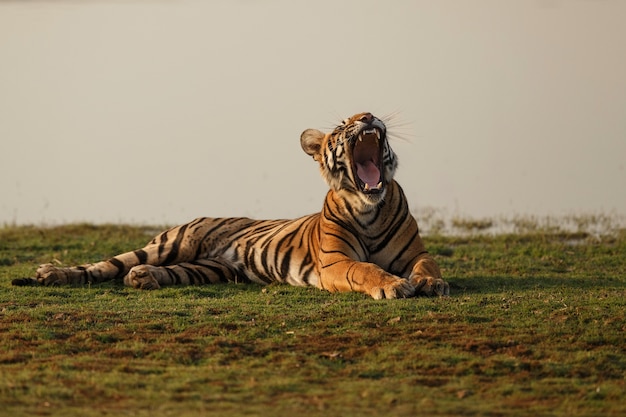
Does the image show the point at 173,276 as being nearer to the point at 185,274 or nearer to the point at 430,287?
the point at 185,274

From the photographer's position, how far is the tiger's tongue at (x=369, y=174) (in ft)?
32.2

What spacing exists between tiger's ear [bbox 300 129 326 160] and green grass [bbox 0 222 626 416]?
1.15 meters

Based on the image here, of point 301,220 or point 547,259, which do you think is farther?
point 547,259

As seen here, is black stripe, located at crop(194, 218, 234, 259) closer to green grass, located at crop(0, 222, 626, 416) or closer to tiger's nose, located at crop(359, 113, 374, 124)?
green grass, located at crop(0, 222, 626, 416)

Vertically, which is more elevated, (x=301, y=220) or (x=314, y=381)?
(x=301, y=220)

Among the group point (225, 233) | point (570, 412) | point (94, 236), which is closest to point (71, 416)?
point (570, 412)

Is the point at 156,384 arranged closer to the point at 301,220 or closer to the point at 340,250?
the point at 340,250

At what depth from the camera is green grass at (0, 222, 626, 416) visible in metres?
5.95

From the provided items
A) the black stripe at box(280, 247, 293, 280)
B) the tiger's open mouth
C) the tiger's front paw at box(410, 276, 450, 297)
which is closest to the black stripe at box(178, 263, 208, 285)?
the black stripe at box(280, 247, 293, 280)

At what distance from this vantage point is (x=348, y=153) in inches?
382

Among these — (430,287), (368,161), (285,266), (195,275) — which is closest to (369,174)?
(368,161)

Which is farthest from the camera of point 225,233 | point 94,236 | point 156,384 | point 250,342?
point 94,236

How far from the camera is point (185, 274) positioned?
412 inches

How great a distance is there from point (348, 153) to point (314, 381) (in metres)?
3.59
